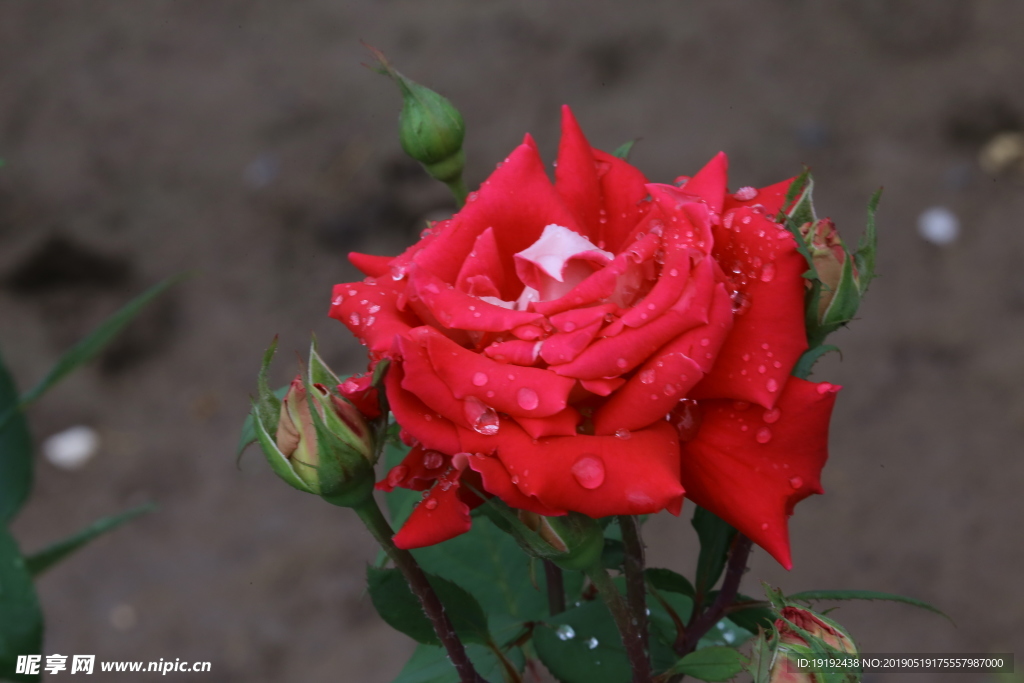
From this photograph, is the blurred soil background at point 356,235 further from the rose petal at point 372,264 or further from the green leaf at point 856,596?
the rose petal at point 372,264

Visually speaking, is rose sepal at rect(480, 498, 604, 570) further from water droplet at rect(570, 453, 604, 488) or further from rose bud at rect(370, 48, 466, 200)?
rose bud at rect(370, 48, 466, 200)

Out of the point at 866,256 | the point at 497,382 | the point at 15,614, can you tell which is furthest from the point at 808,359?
the point at 15,614

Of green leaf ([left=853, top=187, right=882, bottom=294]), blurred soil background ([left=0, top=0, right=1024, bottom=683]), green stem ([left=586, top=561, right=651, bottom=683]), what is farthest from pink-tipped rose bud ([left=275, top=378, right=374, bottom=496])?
blurred soil background ([left=0, top=0, right=1024, bottom=683])

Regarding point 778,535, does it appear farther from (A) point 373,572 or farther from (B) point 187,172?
(B) point 187,172

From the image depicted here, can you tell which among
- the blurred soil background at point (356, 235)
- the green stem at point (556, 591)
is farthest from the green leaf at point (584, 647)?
the blurred soil background at point (356, 235)

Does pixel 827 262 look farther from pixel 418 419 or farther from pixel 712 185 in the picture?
pixel 418 419
